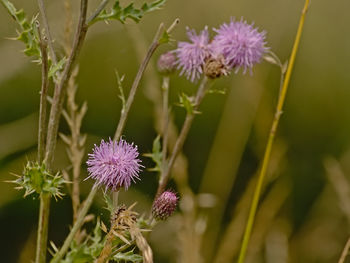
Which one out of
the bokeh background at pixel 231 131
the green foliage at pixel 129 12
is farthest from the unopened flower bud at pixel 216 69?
the bokeh background at pixel 231 131

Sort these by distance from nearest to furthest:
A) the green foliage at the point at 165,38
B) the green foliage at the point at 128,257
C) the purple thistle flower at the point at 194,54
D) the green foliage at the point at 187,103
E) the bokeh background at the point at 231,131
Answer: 1. the green foliage at the point at 128,257
2. the green foliage at the point at 165,38
3. the green foliage at the point at 187,103
4. the purple thistle flower at the point at 194,54
5. the bokeh background at the point at 231,131

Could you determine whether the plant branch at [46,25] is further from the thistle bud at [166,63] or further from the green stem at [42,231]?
the thistle bud at [166,63]

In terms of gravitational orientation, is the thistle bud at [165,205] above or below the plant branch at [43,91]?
below

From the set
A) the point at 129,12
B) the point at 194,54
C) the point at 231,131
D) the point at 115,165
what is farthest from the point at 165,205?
the point at 231,131

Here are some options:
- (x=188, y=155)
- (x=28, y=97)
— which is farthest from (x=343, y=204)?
(x=28, y=97)

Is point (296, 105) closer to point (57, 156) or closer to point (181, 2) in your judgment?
point (181, 2)

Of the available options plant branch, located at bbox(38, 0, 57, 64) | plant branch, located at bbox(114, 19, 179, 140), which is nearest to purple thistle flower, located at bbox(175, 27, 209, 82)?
plant branch, located at bbox(114, 19, 179, 140)

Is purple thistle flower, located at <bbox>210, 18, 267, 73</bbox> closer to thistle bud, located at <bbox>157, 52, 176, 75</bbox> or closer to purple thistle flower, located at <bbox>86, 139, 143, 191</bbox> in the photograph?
thistle bud, located at <bbox>157, 52, 176, 75</bbox>
